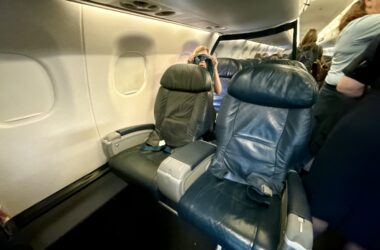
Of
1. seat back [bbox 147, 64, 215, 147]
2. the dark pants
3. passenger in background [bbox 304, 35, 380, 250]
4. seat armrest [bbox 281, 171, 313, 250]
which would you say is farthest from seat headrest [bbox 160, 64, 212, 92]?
seat armrest [bbox 281, 171, 313, 250]

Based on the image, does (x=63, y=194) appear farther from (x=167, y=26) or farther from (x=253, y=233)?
(x=167, y=26)

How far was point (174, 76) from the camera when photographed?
1.89 meters

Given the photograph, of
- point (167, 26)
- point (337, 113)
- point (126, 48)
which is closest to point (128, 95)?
point (126, 48)

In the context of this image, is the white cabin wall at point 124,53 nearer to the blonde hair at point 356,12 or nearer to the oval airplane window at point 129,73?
the oval airplane window at point 129,73

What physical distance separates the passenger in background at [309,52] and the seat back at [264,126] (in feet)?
6.61

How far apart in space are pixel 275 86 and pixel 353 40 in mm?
555

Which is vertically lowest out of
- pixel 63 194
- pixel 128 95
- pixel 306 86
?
pixel 63 194

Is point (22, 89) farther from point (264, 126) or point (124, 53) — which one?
point (264, 126)

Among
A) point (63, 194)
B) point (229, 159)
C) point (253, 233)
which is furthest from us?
point (63, 194)

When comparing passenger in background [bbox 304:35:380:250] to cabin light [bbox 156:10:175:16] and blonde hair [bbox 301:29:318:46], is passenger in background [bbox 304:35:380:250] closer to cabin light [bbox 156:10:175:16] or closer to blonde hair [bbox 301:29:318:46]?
cabin light [bbox 156:10:175:16]

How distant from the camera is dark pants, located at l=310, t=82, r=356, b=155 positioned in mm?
1267

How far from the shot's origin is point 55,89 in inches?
57.0

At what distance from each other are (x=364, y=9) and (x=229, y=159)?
1.46 m

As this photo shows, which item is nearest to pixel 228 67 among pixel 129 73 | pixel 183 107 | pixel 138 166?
pixel 183 107
